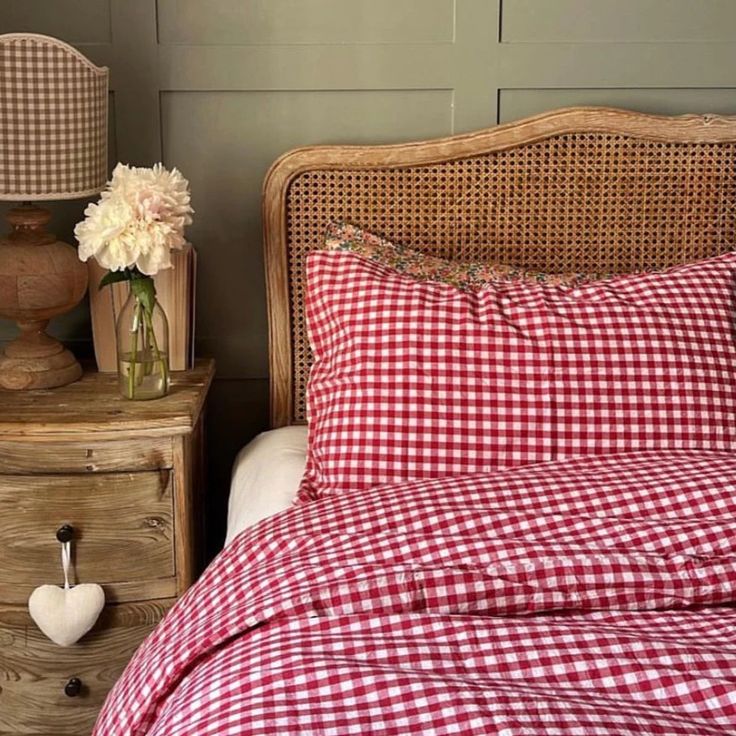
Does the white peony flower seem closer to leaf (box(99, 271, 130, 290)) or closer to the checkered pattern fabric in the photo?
leaf (box(99, 271, 130, 290))

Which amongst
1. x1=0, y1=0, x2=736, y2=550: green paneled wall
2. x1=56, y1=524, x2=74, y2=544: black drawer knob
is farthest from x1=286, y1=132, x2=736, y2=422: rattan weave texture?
x1=56, y1=524, x2=74, y2=544: black drawer knob

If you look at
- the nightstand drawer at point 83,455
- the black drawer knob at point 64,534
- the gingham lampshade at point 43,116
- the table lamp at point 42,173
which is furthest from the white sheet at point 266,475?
the gingham lampshade at point 43,116

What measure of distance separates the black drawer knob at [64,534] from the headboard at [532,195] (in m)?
0.61

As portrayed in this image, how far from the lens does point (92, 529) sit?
1909mm

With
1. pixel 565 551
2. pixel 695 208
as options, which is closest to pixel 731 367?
pixel 695 208

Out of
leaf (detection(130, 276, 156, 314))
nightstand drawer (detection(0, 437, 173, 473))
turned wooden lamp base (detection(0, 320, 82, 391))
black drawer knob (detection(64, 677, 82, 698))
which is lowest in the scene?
black drawer knob (detection(64, 677, 82, 698))

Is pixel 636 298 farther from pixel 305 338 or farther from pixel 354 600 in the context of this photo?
pixel 354 600

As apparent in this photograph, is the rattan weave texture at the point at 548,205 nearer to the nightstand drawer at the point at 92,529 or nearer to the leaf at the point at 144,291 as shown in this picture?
the leaf at the point at 144,291

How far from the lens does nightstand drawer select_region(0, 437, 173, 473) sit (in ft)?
6.16

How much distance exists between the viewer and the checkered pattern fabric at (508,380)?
1770mm

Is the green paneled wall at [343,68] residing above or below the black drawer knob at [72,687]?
above

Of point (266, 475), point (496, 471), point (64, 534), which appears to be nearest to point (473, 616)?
point (496, 471)

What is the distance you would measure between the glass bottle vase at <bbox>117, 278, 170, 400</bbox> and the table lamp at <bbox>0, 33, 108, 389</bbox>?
0.47ft

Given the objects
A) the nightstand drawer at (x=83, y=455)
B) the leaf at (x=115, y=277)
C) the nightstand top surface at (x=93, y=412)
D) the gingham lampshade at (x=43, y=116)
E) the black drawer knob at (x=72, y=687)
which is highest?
the gingham lampshade at (x=43, y=116)
